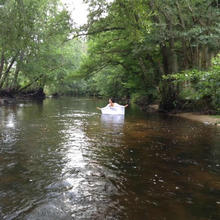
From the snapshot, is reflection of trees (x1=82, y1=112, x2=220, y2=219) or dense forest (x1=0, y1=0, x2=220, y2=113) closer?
reflection of trees (x1=82, y1=112, x2=220, y2=219)

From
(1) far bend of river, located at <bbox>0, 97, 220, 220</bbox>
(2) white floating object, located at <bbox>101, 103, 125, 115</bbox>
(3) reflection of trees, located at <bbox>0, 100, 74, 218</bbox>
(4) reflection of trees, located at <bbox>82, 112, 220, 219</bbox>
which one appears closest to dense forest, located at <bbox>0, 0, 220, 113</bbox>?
(4) reflection of trees, located at <bbox>82, 112, 220, 219</bbox>

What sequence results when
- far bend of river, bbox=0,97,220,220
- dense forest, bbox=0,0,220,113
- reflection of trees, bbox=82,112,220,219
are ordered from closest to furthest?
far bend of river, bbox=0,97,220,220
reflection of trees, bbox=82,112,220,219
dense forest, bbox=0,0,220,113

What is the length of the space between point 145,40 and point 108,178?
13.0 meters

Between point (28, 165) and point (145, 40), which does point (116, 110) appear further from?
point (28, 165)

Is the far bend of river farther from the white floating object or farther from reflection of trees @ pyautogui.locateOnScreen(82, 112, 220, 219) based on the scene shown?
the white floating object

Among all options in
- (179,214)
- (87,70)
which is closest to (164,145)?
(179,214)

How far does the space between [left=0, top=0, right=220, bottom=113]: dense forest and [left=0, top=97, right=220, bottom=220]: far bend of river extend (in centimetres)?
226

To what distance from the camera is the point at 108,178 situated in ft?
16.4

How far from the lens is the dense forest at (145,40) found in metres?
8.63

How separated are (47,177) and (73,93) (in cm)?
8131

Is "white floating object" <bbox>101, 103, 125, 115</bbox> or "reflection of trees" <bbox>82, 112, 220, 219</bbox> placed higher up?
"white floating object" <bbox>101, 103, 125, 115</bbox>

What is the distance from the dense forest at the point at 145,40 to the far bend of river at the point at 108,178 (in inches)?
88.9

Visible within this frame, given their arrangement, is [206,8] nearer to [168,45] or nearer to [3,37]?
[168,45]

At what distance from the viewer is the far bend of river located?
3.66m
